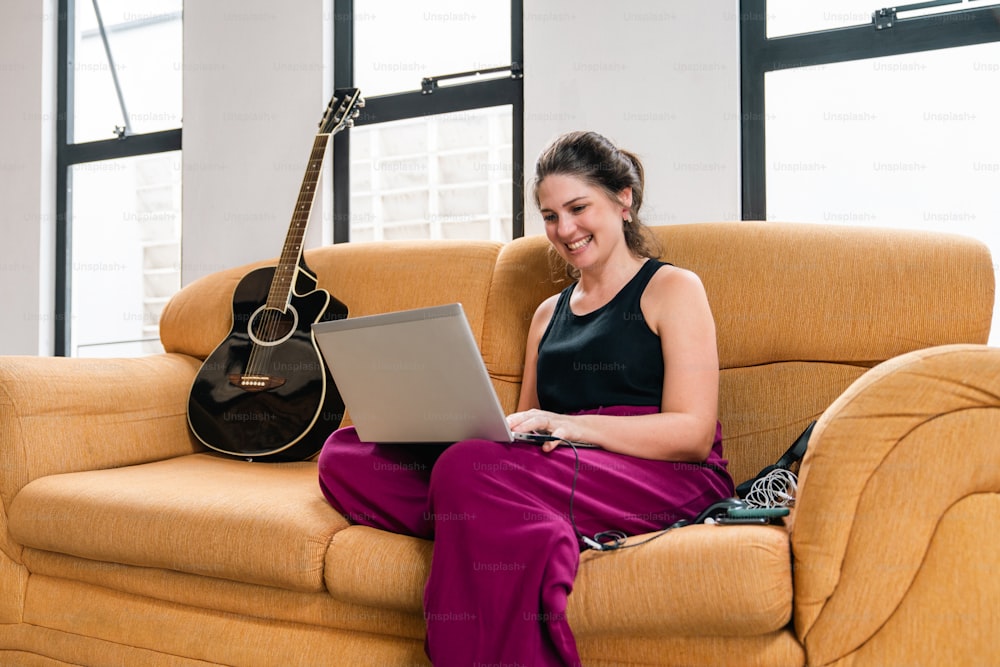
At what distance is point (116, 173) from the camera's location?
3785 millimetres

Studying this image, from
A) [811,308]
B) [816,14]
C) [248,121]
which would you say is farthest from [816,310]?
[248,121]

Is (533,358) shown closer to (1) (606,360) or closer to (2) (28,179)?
(1) (606,360)

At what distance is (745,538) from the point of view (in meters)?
1.21

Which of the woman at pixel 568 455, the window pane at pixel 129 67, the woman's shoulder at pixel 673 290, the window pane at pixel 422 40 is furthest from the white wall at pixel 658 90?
the window pane at pixel 129 67

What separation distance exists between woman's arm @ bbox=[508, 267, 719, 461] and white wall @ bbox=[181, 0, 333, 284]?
1767 millimetres

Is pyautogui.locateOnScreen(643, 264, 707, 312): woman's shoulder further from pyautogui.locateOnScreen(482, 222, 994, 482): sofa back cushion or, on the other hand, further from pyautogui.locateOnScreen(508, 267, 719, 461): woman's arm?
pyautogui.locateOnScreen(482, 222, 994, 482): sofa back cushion

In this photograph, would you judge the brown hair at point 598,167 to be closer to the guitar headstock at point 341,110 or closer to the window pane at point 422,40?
the guitar headstock at point 341,110

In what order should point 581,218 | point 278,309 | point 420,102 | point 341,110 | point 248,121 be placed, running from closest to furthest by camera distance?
1. point 581,218
2. point 278,309
3. point 341,110
4. point 420,102
5. point 248,121

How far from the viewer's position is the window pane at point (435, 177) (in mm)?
2895

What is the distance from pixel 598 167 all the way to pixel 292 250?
0.94 metres

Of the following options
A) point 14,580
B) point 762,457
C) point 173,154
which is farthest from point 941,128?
point 173,154

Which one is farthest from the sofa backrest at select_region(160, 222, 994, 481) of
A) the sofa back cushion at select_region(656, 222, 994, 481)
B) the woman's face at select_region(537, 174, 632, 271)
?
the woman's face at select_region(537, 174, 632, 271)

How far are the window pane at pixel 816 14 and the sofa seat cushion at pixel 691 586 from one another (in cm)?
168

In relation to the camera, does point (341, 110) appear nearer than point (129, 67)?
Yes
